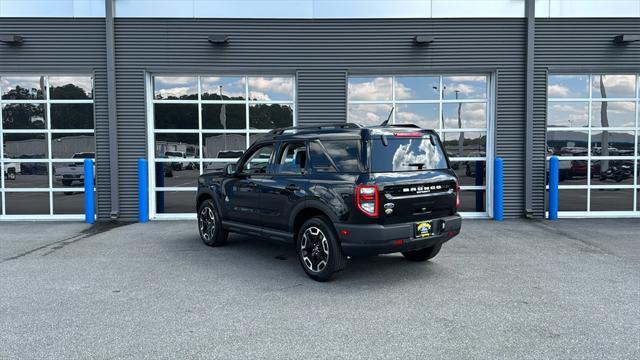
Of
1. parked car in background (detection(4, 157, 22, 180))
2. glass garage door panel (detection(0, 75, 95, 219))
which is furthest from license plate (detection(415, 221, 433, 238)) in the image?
parked car in background (detection(4, 157, 22, 180))

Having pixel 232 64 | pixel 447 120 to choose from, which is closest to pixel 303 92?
pixel 232 64

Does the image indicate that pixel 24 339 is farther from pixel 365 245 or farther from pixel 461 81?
pixel 461 81

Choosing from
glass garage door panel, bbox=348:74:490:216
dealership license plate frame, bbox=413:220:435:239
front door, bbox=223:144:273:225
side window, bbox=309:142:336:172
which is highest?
glass garage door panel, bbox=348:74:490:216

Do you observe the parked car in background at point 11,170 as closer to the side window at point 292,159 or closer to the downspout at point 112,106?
the downspout at point 112,106

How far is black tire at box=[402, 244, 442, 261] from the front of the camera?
640 cm

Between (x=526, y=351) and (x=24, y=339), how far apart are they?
14.0ft

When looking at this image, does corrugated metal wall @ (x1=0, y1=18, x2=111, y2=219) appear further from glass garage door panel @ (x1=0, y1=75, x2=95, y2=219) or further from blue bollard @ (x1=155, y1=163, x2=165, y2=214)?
blue bollard @ (x1=155, y1=163, x2=165, y2=214)

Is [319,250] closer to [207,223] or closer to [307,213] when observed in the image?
[307,213]

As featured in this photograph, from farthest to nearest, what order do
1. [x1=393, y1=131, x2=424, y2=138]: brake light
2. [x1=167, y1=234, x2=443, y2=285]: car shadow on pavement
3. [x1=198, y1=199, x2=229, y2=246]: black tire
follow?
[x1=198, y1=199, x2=229, y2=246]: black tire < [x1=167, y1=234, x2=443, y2=285]: car shadow on pavement < [x1=393, y1=131, x2=424, y2=138]: brake light

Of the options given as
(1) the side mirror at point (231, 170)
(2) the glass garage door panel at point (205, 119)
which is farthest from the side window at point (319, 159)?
(2) the glass garage door panel at point (205, 119)

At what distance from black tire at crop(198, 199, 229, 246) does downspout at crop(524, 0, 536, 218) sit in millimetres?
6865

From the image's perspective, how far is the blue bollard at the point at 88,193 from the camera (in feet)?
32.8

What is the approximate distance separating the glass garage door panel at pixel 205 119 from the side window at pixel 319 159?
16.2ft

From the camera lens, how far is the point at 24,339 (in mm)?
4012
